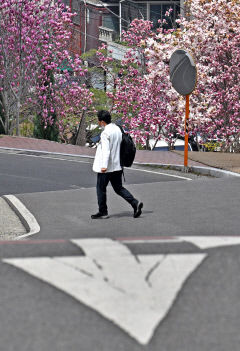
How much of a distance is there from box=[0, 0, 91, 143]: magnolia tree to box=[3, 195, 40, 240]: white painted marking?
1586 cm

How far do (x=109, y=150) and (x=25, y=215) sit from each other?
6.77 feet

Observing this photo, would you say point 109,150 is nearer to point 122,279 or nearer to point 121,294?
point 122,279

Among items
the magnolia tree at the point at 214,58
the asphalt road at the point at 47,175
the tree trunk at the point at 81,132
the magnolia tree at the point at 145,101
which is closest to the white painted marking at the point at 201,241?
the asphalt road at the point at 47,175

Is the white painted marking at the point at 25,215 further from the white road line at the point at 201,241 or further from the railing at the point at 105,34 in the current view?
the railing at the point at 105,34

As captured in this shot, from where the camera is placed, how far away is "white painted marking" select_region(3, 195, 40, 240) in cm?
1236

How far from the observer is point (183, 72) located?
20953 millimetres

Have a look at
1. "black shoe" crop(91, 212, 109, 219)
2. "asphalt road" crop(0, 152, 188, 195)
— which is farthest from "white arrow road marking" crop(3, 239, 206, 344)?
"asphalt road" crop(0, 152, 188, 195)

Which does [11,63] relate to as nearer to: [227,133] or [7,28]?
[7,28]

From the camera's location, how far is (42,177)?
780 inches

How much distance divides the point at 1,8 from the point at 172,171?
1297cm

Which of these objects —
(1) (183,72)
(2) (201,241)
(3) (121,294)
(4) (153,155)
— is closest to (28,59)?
(4) (153,155)

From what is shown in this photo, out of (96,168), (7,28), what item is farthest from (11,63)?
(96,168)

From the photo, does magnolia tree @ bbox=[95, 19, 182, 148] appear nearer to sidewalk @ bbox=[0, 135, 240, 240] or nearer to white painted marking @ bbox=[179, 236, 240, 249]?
sidewalk @ bbox=[0, 135, 240, 240]

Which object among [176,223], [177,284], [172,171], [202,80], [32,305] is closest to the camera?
[32,305]
